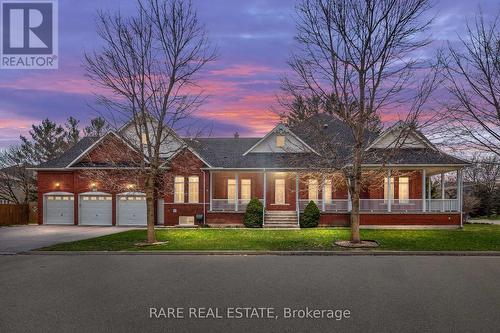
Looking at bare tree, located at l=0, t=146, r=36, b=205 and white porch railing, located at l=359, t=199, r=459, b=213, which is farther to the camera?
bare tree, located at l=0, t=146, r=36, b=205

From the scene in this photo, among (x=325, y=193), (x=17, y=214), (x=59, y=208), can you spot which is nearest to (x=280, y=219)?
(x=325, y=193)

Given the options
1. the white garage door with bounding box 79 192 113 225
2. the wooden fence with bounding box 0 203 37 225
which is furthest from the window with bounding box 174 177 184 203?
the wooden fence with bounding box 0 203 37 225

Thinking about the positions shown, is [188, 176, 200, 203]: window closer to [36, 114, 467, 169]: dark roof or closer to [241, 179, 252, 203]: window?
[36, 114, 467, 169]: dark roof

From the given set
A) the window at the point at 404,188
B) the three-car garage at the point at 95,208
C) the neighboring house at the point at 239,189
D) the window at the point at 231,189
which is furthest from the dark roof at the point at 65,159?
the window at the point at 404,188

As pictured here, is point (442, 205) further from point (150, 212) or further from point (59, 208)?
point (59, 208)

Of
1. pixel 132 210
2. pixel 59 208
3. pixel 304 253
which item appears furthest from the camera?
pixel 59 208

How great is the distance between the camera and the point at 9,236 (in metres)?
21.6

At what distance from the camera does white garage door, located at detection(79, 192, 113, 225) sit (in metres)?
28.9

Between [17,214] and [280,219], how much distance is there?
66.7 ft

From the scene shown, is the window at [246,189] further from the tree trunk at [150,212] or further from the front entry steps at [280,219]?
the tree trunk at [150,212]

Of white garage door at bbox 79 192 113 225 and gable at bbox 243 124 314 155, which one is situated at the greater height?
gable at bbox 243 124 314 155

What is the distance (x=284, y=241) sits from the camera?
59.0 feet

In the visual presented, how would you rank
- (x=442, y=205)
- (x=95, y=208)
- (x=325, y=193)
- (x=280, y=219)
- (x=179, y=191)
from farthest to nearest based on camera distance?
(x=95, y=208) → (x=179, y=191) → (x=325, y=193) → (x=280, y=219) → (x=442, y=205)

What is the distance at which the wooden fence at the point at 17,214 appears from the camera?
2945 centimetres
